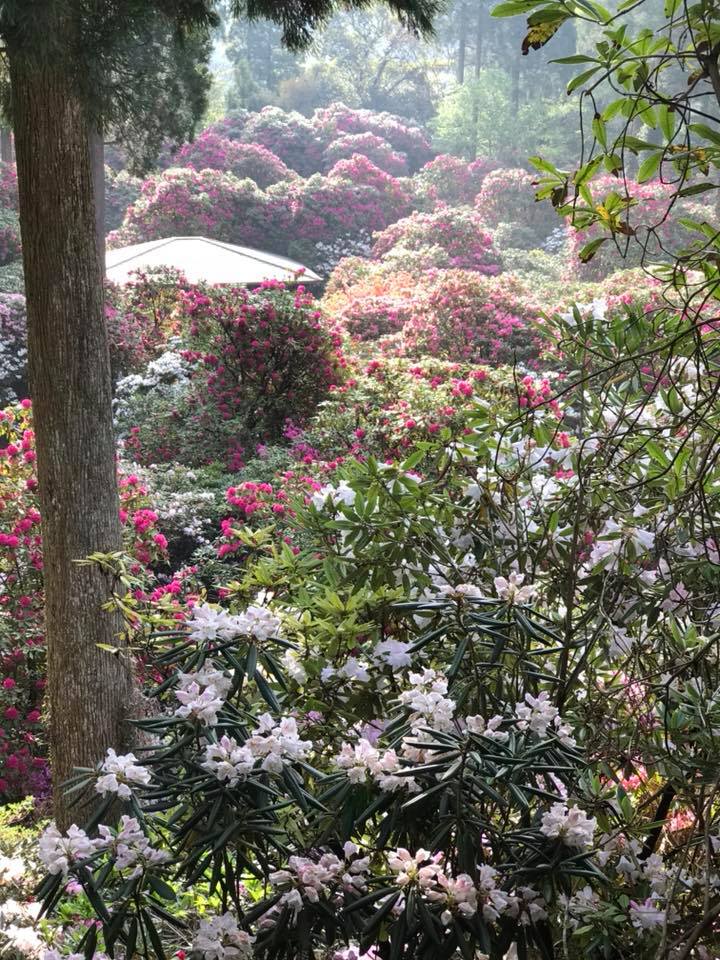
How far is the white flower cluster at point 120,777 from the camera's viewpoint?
1218 mm

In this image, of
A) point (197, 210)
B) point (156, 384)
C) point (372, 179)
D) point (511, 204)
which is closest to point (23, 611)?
point (156, 384)

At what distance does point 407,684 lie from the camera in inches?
68.3

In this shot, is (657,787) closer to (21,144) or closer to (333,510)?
(333,510)

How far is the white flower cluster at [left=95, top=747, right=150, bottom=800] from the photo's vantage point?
1.22 metres

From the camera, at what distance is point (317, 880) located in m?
1.16

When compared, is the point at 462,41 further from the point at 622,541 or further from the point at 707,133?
the point at 707,133

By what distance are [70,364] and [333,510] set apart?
5.06 feet

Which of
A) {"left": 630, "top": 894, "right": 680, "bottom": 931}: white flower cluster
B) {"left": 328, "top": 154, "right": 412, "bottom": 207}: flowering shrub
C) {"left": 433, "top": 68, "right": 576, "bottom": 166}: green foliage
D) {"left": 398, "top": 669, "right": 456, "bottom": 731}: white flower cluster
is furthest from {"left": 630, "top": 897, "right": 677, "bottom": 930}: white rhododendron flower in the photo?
{"left": 433, "top": 68, "right": 576, "bottom": 166}: green foliage

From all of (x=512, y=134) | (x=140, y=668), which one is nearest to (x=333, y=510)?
(x=140, y=668)

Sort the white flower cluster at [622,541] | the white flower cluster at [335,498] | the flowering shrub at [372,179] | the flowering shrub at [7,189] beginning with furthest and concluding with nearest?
the flowering shrub at [372,179] < the flowering shrub at [7,189] < the white flower cluster at [335,498] < the white flower cluster at [622,541]

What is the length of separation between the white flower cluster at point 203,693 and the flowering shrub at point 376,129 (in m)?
23.2

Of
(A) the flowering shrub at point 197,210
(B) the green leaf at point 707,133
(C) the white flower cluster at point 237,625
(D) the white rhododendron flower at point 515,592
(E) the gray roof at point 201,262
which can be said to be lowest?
(C) the white flower cluster at point 237,625

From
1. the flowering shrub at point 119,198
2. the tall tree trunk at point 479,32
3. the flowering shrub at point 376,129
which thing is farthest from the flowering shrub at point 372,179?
the tall tree trunk at point 479,32

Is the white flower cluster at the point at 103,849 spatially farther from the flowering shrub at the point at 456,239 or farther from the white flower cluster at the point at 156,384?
the flowering shrub at the point at 456,239
